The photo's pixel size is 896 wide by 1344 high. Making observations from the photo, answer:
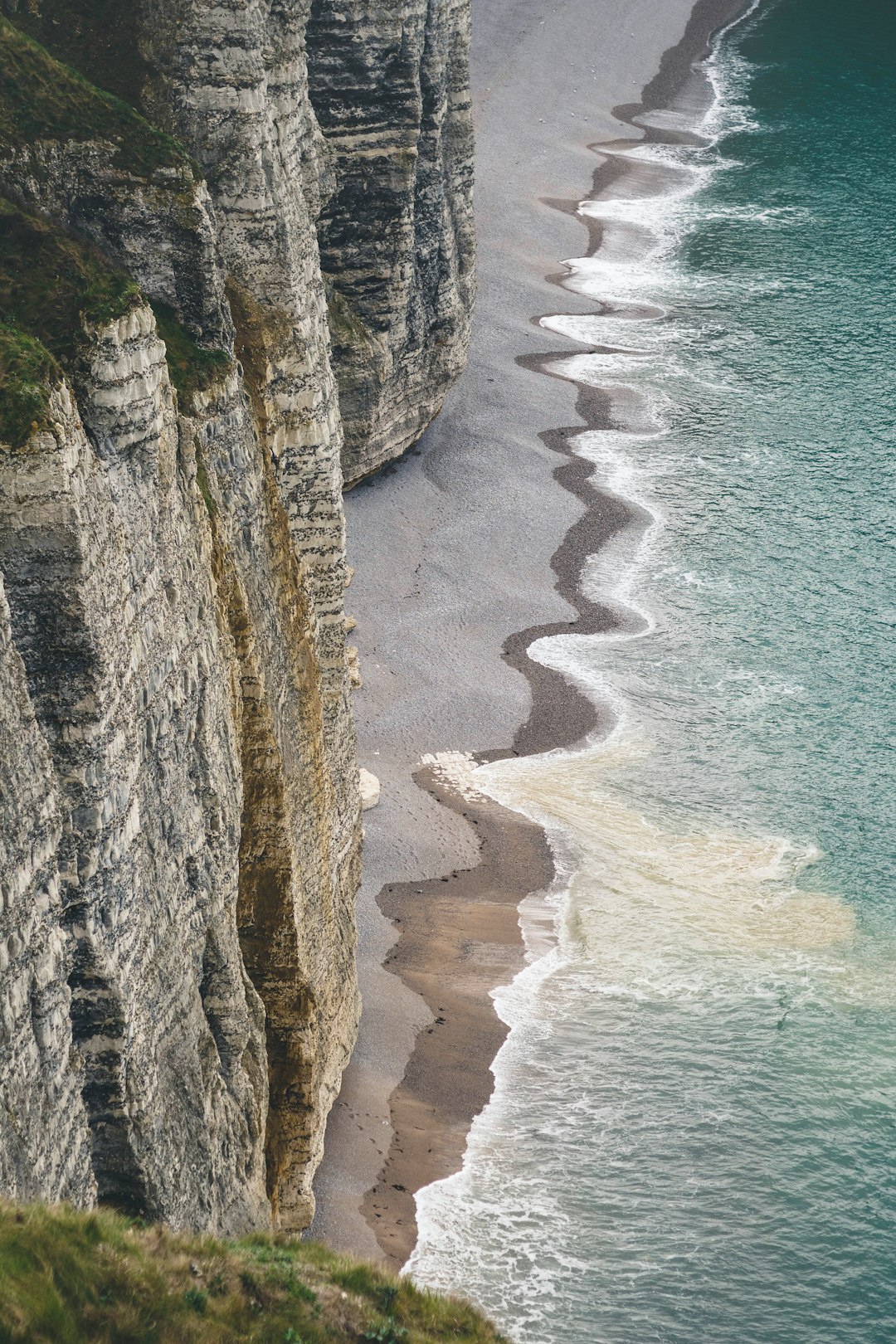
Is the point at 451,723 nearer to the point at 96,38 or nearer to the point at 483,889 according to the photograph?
the point at 483,889

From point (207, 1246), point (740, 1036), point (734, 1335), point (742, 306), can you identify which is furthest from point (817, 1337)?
point (742, 306)

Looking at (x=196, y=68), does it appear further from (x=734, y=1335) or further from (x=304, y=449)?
(x=734, y=1335)

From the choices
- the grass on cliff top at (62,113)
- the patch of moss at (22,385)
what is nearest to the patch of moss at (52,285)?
the patch of moss at (22,385)

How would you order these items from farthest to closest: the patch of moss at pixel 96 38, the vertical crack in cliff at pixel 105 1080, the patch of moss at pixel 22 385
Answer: the patch of moss at pixel 96 38, the vertical crack in cliff at pixel 105 1080, the patch of moss at pixel 22 385

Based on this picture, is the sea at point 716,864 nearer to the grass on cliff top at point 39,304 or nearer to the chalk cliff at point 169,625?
the chalk cliff at point 169,625

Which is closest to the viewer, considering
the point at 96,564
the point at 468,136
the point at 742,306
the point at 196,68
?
the point at 96,564

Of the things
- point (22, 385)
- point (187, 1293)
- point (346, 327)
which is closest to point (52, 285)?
point (22, 385)

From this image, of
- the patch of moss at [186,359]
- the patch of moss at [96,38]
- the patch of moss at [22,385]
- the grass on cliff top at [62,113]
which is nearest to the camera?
the patch of moss at [22,385]
